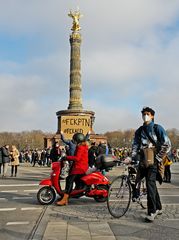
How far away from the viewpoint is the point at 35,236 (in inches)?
228

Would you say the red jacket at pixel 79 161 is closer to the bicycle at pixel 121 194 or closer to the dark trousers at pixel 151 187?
the bicycle at pixel 121 194

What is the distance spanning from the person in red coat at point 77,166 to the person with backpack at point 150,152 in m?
1.92

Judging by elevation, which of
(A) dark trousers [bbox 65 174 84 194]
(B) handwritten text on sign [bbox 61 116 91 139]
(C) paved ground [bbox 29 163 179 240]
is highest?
(B) handwritten text on sign [bbox 61 116 91 139]

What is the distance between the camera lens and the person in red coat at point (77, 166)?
349 inches

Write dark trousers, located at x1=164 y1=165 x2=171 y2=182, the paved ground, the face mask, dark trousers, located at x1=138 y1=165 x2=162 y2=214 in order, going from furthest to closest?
dark trousers, located at x1=164 y1=165 x2=171 y2=182
the face mask
dark trousers, located at x1=138 y1=165 x2=162 y2=214
the paved ground

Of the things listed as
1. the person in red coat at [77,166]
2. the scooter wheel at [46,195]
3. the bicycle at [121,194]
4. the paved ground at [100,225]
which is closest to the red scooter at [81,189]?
the scooter wheel at [46,195]

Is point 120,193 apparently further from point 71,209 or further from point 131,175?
point 71,209

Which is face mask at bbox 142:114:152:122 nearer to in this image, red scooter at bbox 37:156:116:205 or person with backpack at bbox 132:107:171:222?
person with backpack at bbox 132:107:171:222

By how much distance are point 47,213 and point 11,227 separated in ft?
4.26

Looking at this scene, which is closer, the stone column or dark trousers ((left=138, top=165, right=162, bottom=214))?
dark trousers ((left=138, top=165, right=162, bottom=214))

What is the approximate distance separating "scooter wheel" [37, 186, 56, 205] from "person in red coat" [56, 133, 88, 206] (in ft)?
Answer: 1.23

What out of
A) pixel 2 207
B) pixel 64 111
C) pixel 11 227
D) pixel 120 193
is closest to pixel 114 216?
pixel 120 193

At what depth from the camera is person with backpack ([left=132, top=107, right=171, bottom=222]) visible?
6.96m

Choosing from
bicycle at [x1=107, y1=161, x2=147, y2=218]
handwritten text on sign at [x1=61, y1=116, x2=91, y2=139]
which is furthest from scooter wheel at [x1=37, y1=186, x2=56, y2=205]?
handwritten text on sign at [x1=61, y1=116, x2=91, y2=139]
